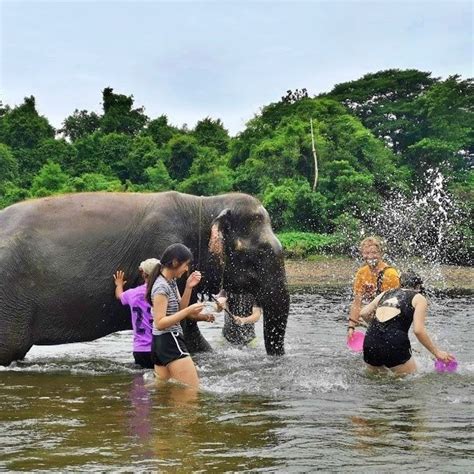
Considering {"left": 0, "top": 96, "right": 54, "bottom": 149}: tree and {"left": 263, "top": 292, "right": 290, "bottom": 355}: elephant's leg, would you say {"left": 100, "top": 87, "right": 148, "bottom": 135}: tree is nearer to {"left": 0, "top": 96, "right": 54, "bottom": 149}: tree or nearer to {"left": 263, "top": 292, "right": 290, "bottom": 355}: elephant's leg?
{"left": 0, "top": 96, "right": 54, "bottom": 149}: tree

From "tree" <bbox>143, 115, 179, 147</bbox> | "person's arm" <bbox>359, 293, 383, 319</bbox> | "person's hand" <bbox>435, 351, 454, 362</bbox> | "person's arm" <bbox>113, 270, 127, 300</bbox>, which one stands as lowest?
"person's hand" <bbox>435, 351, 454, 362</bbox>

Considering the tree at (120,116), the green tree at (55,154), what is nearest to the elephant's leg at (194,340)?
the green tree at (55,154)

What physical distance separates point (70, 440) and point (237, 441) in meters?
1.06

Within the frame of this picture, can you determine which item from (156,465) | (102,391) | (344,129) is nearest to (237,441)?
(156,465)

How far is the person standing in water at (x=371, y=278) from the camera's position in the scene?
974 centimetres

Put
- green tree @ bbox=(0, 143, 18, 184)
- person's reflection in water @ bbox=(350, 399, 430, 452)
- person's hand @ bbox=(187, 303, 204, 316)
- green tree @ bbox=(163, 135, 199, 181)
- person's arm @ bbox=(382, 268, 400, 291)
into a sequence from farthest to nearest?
1. green tree @ bbox=(163, 135, 199, 181)
2. green tree @ bbox=(0, 143, 18, 184)
3. person's arm @ bbox=(382, 268, 400, 291)
4. person's hand @ bbox=(187, 303, 204, 316)
5. person's reflection in water @ bbox=(350, 399, 430, 452)

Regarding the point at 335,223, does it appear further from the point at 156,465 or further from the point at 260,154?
the point at 156,465

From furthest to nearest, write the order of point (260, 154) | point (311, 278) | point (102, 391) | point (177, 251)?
point (260, 154) → point (311, 278) → point (102, 391) → point (177, 251)

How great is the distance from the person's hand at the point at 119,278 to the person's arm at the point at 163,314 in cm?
193

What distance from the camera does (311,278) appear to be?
30.9 meters

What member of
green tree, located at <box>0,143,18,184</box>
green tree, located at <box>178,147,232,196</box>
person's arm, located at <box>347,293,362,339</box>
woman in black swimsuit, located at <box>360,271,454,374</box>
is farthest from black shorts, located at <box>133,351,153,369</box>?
green tree, located at <box>0,143,18,184</box>

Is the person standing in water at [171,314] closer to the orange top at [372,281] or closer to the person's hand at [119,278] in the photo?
the person's hand at [119,278]

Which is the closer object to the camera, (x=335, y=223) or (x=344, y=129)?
(x=335, y=223)

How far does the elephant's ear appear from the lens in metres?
9.55
